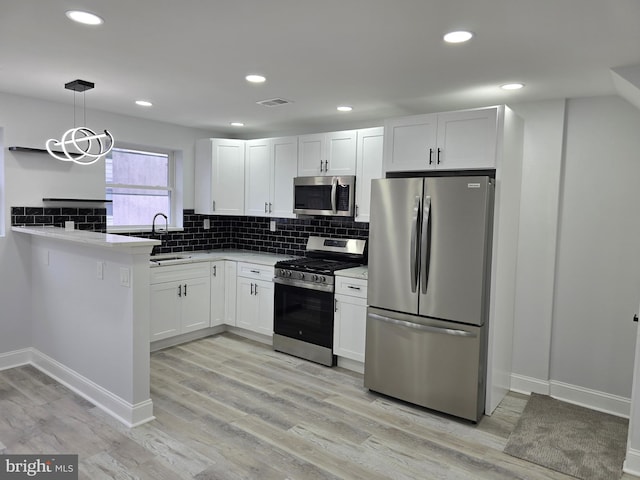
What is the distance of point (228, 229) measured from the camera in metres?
5.92

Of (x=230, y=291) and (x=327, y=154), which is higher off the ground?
(x=327, y=154)

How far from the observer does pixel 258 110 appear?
4.24 meters

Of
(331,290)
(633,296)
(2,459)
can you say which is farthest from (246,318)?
(633,296)

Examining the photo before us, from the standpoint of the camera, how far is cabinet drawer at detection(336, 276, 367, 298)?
390 centimetres

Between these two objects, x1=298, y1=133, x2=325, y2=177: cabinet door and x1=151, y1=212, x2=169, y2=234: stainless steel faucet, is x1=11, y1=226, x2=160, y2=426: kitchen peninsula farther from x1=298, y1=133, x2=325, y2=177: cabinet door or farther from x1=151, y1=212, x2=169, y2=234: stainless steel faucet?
x1=298, y1=133, x2=325, y2=177: cabinet door

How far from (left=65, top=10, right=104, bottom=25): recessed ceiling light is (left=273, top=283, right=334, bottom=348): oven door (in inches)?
109

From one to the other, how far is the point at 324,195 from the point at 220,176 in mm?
1464

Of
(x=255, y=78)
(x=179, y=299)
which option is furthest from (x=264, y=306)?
(x=255, y=78)

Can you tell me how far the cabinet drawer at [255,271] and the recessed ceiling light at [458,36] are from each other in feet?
9.60

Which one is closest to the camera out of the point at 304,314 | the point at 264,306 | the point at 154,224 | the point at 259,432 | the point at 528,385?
the point at 259,432

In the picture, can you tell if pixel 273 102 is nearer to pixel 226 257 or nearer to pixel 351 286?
pixel 351 286

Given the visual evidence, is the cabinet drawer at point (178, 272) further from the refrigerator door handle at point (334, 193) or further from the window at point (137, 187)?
the refrigerator door handle at point (334, 193)

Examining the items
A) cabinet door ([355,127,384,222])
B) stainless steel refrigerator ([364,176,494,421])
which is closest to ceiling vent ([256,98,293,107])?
cabinet door ([355,127,384,222])

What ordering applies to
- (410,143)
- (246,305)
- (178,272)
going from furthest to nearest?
(246,305), (178,272), (410,143)
